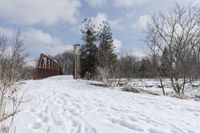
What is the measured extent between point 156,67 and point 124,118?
14.0 metres

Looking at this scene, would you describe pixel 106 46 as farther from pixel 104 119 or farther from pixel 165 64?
pixel 104 119

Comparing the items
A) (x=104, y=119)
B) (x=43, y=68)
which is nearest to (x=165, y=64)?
(x=43, y=68)

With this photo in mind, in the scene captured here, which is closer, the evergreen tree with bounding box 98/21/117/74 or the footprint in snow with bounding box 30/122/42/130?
the footprint in snow with bounding box 30/122/42/130

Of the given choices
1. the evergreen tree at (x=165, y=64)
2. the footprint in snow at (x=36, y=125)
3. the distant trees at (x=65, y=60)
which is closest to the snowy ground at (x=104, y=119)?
the footprint in snow at (x=36, y=125)

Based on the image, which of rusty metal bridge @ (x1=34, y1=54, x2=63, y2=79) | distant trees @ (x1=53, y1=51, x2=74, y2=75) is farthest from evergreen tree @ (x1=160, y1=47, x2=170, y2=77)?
distant trees @ (x1=53, y1=51, x2=74, y2=75)

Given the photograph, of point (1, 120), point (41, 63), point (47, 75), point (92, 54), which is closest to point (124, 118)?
point (1, 120)

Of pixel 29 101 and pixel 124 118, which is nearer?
pixel 124 118

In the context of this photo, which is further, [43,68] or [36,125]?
[43,68]

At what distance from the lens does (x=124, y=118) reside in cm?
641

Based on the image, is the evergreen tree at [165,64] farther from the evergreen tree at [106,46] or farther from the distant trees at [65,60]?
the distant trees at [65,60]

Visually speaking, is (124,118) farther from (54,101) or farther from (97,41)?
(97,41)

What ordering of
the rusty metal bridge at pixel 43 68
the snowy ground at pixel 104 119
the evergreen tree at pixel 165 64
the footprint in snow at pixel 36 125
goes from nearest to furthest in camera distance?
the snowy ground at pixel 104 119 < the footprint in snow at pixel 36 125 < the evergreen tree at pixel 165 64 < the rusty metal bridge at pixel 43 68

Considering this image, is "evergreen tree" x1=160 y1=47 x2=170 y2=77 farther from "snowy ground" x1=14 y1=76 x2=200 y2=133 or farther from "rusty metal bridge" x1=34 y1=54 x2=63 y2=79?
"snowy ground" x1=14 y1=76 x2=200 y2=133

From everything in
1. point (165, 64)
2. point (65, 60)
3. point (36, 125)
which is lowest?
point (36, 125)
